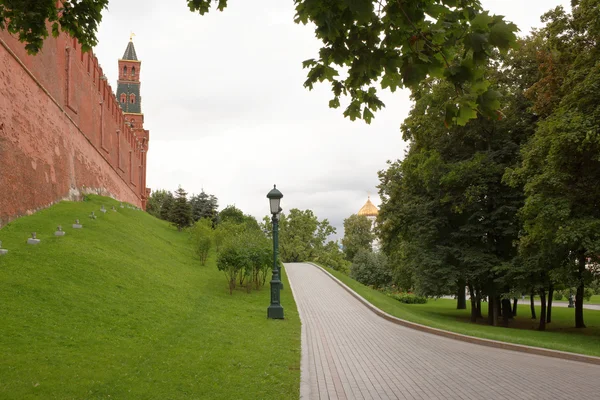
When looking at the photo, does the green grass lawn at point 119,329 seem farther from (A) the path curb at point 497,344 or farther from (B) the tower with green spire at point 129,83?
(B) the tower with green spire at point 129,83

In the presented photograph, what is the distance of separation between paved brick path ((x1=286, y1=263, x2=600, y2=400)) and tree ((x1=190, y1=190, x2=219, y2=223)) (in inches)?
1588

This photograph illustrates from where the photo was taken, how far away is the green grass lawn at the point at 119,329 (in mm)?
6898

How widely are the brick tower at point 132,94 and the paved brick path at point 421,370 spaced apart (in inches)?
1974

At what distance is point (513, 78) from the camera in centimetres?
2116

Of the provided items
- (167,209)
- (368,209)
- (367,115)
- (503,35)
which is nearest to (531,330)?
(367,115)

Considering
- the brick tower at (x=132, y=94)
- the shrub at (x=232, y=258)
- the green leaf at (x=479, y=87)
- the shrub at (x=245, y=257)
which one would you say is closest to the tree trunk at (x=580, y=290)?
the shrub at (x=245, y=257)

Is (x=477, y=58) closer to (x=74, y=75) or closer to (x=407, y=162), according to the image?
(x=407, y=162)

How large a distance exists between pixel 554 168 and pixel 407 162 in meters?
8.88

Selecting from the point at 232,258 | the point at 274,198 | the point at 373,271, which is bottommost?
the point at 373,271

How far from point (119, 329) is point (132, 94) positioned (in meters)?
57.6

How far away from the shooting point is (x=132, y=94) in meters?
62.3

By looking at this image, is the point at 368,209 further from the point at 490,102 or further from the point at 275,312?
the point at 490,102

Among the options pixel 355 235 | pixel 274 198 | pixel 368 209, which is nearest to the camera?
pixel 274 198

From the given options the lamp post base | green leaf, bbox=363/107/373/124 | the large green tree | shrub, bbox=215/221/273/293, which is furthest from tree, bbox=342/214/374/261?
green leaf, bbox=363/107/373/124
